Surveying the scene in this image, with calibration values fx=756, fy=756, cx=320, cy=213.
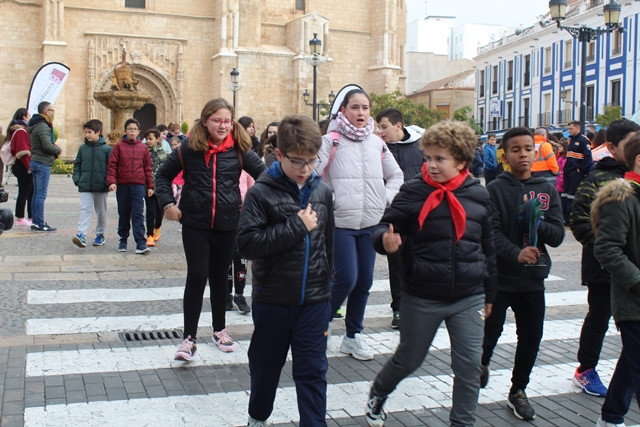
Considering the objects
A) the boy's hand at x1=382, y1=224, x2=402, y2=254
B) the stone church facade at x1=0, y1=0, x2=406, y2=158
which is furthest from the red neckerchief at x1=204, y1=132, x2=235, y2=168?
the stone church facade at x1=0, y1=0, x2=406, y2=158

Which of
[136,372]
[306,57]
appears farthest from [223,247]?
[306,57]

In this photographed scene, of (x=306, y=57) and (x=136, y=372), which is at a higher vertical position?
(x=306, y=57)

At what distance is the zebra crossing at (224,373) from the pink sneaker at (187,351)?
0.23ft

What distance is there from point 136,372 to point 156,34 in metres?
37.4

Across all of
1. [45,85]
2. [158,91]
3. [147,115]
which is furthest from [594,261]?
[147,115]

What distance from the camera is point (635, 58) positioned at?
38062mm

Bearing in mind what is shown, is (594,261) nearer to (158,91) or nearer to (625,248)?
(625,248)

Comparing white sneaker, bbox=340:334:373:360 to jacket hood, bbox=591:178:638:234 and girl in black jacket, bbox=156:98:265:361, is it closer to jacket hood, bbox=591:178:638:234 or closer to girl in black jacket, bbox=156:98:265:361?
girl in black jacket, bbox=156:98:265:361

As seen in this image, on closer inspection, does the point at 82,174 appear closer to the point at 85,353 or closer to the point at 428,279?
the point at 85,353

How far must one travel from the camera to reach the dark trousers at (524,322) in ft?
14.6

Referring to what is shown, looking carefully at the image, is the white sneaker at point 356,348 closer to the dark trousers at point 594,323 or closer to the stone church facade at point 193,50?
the dark trousers at point 594,323

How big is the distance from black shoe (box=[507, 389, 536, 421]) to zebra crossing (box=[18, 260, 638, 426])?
0.07 m

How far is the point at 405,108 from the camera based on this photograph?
4484 cm

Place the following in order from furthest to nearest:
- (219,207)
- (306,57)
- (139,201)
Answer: (306,57) < (139,201) < (219,207)
